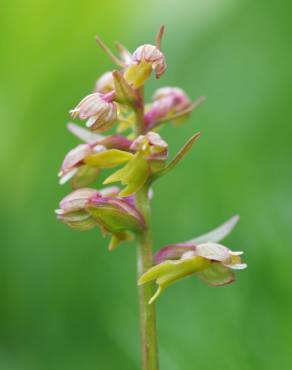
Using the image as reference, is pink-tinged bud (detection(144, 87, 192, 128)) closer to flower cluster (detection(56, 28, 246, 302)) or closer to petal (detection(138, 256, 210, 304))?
flower cluster (detection(56, 28, 246, 302))

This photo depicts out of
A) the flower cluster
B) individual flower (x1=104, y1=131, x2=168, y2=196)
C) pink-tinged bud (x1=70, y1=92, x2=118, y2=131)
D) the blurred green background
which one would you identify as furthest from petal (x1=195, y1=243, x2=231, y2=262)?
the blurred green background

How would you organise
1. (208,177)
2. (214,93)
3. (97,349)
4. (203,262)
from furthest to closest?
1. (214,93)
2. (208,177)
3. (97,349)
4. (203,262)

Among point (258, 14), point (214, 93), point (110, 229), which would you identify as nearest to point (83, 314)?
point (110, 229)

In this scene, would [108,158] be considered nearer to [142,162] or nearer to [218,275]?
[142,162]

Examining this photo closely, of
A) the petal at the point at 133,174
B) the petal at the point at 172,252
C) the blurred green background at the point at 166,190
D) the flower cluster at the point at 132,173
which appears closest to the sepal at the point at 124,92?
the flower cluster at the point at 132,173

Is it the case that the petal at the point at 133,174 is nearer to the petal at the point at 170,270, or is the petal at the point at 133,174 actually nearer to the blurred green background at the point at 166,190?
the petal at the point at 170,270

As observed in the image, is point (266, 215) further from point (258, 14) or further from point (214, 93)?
point (258, 14)
